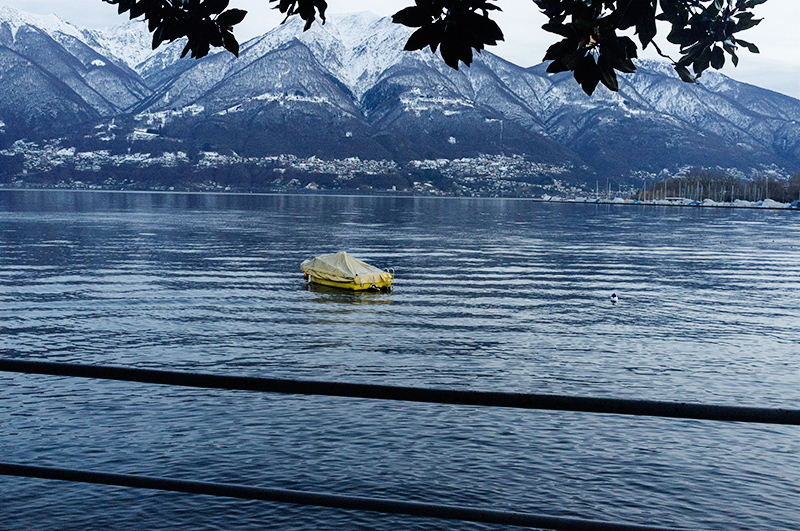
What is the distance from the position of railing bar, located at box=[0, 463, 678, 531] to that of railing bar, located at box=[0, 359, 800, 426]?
0.51 m

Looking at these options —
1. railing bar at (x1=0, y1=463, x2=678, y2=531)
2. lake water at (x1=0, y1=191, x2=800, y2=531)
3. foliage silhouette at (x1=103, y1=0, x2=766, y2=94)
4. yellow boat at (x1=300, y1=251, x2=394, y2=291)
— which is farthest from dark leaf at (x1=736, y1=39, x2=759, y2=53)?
yellow boat at (x1=300, y1=251, x2=394, y2=291)

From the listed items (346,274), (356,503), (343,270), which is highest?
(356,503)

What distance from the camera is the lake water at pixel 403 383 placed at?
18.6 meters

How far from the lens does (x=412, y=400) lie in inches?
153

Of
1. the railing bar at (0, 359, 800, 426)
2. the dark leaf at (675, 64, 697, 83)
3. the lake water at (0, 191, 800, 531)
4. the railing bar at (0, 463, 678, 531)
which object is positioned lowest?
the lake water at (0, 191, 800, 531)

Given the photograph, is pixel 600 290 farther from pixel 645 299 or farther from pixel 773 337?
pixel 773 337

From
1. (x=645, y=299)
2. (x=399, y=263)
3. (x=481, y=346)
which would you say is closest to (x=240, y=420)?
(x=481, y=346)

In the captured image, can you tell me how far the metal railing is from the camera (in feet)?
12.0

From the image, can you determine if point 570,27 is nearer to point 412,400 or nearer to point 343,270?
point 412,400

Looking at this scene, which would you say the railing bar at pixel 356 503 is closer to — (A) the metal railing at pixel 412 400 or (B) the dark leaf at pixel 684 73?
(A) the metal railing at pixel 412 400

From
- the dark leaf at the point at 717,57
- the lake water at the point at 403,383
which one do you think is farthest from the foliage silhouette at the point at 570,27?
the lake water at the point at 403,383

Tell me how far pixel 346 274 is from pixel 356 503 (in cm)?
5964

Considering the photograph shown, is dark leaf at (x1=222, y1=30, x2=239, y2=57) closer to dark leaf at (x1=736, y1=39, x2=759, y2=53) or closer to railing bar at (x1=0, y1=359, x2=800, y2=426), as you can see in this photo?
railing bar at (x1=0, y1=359, x2=800, y2=426)

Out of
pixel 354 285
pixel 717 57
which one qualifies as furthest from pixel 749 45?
pixel 354 285
